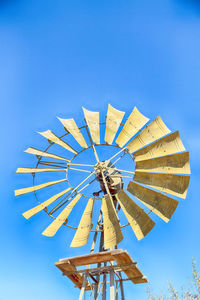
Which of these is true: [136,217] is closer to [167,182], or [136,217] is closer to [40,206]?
[167,182]

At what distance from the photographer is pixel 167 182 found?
685 cm

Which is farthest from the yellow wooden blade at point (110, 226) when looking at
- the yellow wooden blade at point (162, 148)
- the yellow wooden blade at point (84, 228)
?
the yellow wooden blade at point (162, 148)

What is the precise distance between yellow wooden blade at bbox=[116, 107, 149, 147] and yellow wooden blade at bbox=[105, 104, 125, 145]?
0.28 meters

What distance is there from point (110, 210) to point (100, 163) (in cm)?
164

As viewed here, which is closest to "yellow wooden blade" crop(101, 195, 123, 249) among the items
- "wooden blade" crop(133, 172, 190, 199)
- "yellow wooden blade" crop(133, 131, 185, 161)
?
"wooden blade" crop(133, 172, 190, 199)

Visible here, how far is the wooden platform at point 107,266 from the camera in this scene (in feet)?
20.5

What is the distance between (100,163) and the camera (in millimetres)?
7965

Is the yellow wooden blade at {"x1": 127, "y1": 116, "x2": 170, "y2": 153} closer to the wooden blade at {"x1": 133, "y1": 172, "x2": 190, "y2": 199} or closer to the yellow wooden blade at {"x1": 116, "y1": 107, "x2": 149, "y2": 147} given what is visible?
the yellow wooden blade at {"x1": 116, "y1": 107, "x2": 149, "y2": 147}

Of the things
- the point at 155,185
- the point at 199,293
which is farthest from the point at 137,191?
the point at 199,293

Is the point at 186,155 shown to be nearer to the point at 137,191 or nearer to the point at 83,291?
the point at 137,191

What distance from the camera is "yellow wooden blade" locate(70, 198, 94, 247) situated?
6547 mm

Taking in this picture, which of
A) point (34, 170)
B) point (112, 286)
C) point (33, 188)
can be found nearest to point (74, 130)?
point (34, 170)

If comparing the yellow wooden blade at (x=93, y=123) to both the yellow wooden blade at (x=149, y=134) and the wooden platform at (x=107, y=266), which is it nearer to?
the yellow wooden blade at (x=149, y=134)

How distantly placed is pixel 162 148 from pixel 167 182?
948mm
